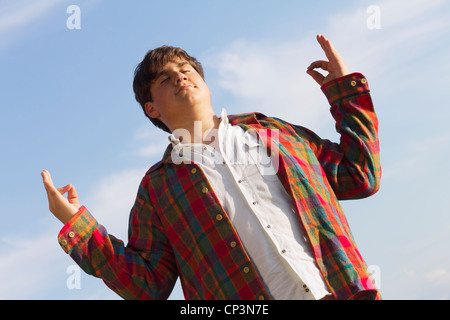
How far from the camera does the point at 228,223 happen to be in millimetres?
3707

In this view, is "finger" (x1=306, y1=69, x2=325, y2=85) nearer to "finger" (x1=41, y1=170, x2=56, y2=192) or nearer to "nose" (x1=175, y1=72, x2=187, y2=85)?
"nose" (x1=175, y1=72, x2=187, y2=85)

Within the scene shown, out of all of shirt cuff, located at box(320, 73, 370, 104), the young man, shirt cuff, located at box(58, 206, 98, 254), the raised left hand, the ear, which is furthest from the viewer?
the ear

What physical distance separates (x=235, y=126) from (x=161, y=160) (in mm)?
565

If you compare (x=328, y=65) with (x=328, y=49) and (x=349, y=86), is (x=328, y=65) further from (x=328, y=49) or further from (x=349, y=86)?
(x=349, y=86)

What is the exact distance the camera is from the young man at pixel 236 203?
142 inches

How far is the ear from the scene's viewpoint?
4516 mm

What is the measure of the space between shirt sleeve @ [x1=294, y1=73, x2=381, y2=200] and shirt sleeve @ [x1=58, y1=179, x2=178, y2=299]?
4.11ft

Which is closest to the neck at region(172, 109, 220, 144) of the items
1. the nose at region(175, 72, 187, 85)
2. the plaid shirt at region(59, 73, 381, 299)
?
the plaid shirt at region(59, 73, 381, 299)

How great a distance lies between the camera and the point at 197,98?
4203 mm

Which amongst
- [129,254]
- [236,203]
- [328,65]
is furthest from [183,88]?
[129,254]

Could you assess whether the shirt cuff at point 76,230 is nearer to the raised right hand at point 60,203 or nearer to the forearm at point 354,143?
the raised right hand at point 60,203

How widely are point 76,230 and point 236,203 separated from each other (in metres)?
1.08

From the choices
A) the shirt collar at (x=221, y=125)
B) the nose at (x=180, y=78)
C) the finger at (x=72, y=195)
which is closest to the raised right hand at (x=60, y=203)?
the finger at (x=72, y=195)
